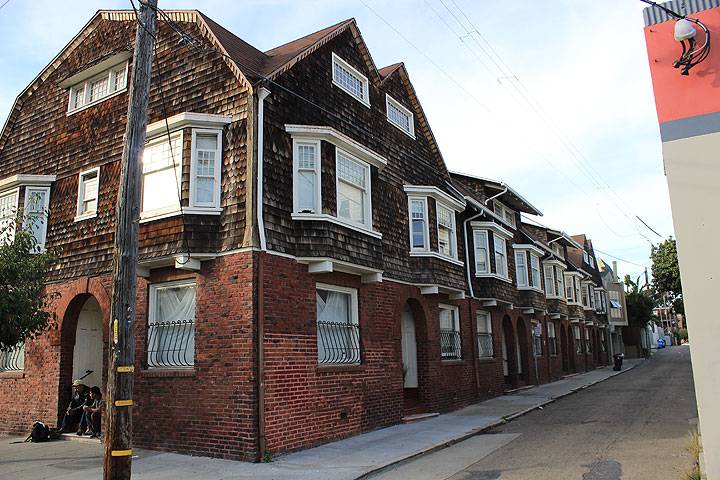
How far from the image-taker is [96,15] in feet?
48.1

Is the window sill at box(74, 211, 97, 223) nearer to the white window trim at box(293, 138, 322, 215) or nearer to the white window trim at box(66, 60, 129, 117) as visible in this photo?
the white window trim at box(66, 60, 129, 117)

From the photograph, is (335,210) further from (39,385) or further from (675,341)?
(675,341)

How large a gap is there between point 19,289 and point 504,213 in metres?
20.6

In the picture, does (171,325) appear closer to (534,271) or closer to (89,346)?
(89,346)

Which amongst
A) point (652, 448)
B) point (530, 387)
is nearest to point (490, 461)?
point (652, 448)

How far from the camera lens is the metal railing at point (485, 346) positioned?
21.1 metres

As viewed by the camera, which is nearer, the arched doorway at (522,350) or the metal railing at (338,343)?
the metal railing at (338,343)

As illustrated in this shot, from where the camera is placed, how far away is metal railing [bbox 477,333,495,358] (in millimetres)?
21078

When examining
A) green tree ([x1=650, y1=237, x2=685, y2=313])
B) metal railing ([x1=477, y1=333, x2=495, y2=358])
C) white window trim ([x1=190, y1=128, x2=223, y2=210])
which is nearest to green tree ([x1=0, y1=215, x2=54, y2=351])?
white window trim ([x1=190, y1=128, x2=223, y2=210])

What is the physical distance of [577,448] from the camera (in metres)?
10.8

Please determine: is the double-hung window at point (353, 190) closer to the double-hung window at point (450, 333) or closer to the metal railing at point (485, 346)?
the double-hung window at point (450, 333)

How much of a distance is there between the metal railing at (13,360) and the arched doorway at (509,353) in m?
17.1

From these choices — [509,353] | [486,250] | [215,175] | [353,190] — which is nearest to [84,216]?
[215,175]

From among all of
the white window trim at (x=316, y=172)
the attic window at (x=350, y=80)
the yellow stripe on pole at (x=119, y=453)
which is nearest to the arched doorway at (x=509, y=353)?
the attic window at (x=350, y=80)
